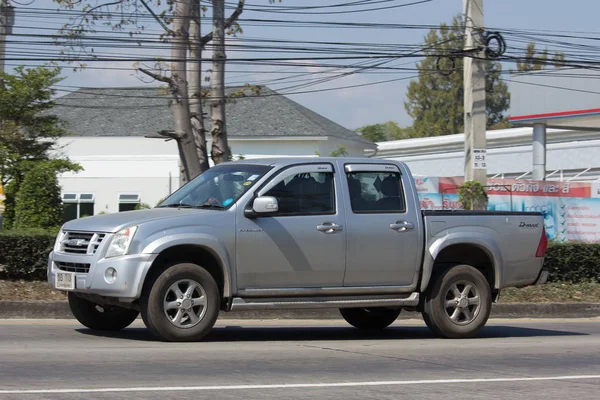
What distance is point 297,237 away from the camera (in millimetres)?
10242

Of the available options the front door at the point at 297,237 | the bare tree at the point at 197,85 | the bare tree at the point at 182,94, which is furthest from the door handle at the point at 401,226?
the bare tree at the point at 197,85

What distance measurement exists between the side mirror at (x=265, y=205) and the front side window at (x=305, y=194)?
34 centimetres

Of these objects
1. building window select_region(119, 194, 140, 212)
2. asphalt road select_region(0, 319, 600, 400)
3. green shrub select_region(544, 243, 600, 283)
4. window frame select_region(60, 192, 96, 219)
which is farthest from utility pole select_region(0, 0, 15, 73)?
window frame select_region(60, 192, 96, 219)

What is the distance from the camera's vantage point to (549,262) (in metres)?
17.6

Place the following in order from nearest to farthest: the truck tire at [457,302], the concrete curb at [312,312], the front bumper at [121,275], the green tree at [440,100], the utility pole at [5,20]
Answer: the front bumper at [121,275] < the truck tire at [457,302] < the concrete curb at [312,312] < the utility pole at [5,20] < the green tree at [440,100]

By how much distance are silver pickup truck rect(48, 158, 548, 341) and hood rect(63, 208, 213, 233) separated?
0.02m

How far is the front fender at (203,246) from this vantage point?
949 centimetres

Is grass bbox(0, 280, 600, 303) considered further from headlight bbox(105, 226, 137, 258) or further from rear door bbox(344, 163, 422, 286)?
rear door bbox(344, 163, 422, 286)

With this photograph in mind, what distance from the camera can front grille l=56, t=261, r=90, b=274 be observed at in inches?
381

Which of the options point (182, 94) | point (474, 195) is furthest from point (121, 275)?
point (474, 195)

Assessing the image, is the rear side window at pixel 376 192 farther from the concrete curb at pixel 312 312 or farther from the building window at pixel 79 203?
the building window at pixel 79 203

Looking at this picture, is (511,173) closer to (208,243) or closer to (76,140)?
(76,140)

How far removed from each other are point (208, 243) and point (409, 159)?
45.8 meters

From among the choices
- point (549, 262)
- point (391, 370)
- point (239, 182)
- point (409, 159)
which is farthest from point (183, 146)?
point (409, 159)
